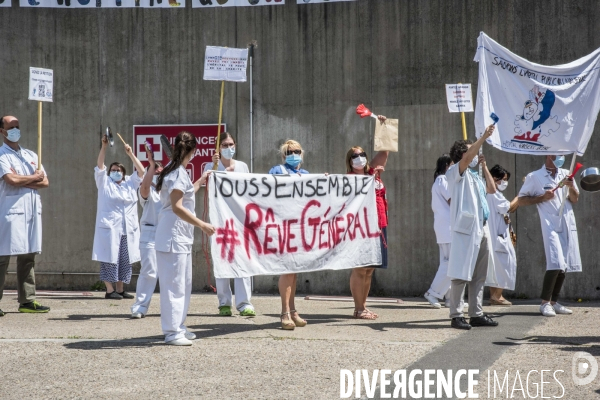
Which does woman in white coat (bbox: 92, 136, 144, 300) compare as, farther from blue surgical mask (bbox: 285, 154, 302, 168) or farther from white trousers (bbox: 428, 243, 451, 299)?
white trousers (bbox: 428, 243, 451, 299)

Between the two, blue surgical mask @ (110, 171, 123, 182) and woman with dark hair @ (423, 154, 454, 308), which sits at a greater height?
blue surgical mask @ (110, 171, 123, 182)

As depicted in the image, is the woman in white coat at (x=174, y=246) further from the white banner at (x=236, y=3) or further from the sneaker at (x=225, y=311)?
the white banner at (x=236, y=3)

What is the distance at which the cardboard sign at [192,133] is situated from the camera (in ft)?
39.2

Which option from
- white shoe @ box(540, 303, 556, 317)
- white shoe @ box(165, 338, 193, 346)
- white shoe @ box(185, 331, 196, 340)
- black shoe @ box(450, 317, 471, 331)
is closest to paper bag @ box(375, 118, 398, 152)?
black shoe @ box(450, 317, 471, 331)

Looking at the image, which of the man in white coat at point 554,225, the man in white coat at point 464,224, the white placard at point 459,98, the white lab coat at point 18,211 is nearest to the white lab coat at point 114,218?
the white lab coat at point 18,211

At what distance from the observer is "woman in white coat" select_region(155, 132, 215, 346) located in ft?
22.7

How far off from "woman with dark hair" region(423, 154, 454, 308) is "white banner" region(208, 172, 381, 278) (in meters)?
1.81

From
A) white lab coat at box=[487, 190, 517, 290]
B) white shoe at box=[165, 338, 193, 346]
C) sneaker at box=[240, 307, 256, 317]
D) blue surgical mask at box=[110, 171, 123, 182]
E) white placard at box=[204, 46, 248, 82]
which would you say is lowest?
white shoe at box=[165, 338, 193, 346]

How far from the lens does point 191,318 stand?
8750 mm

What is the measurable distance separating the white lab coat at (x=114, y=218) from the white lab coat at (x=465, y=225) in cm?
449

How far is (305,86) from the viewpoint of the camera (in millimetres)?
11875

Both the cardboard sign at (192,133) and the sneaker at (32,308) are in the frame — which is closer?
the sneaker at (32,308)

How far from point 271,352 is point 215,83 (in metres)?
6.28

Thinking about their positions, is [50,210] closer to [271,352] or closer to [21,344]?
[21,344]
